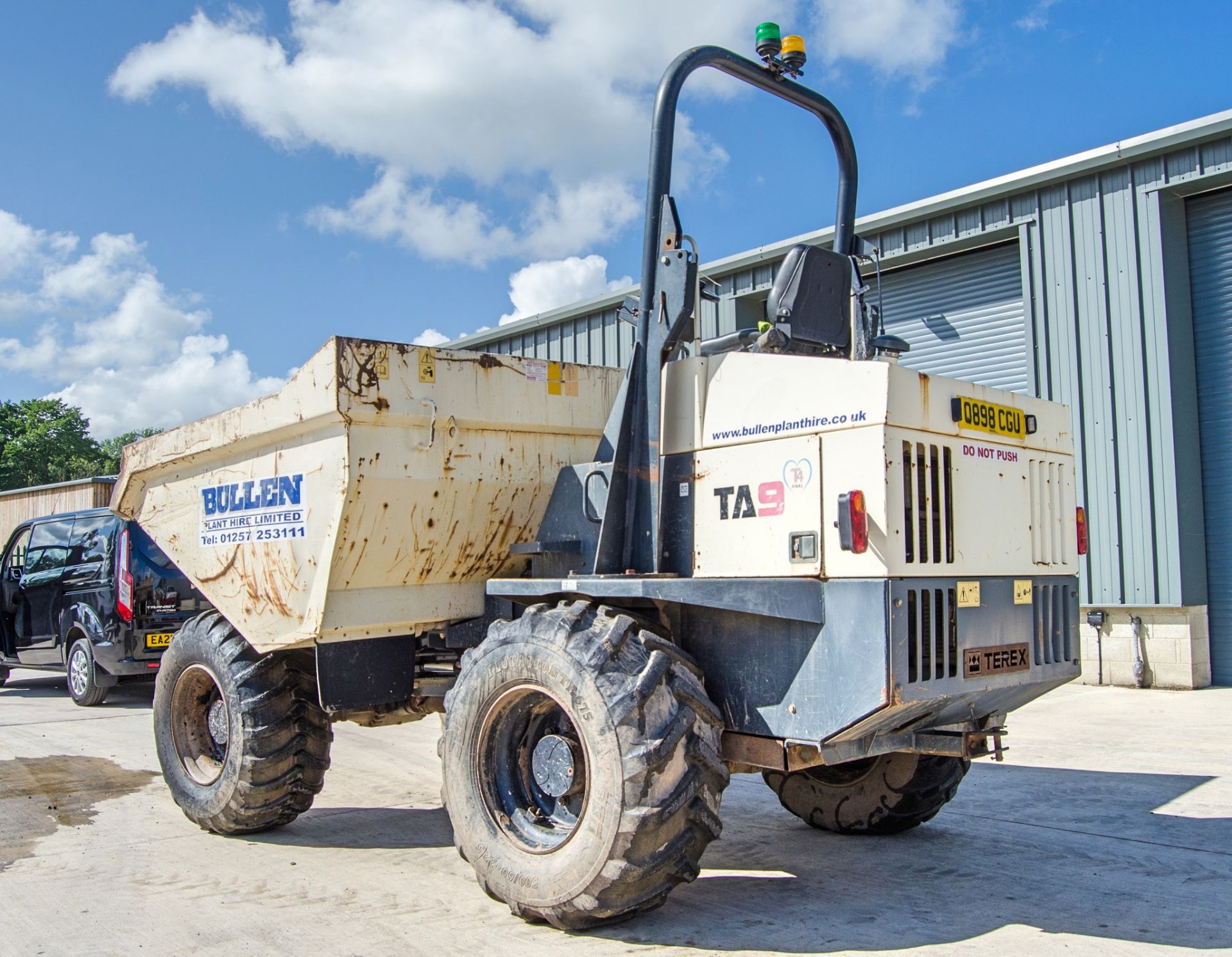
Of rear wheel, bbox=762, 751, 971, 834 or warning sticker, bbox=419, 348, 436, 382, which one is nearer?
warning sticker, bbox=419, 348, 436, 382

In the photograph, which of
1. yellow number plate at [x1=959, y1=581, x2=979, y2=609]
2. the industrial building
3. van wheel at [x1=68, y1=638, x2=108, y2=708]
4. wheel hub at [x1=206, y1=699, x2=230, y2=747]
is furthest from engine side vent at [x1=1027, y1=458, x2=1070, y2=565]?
van wheel at [x1=68, y1=638, x2=108, y2=708]

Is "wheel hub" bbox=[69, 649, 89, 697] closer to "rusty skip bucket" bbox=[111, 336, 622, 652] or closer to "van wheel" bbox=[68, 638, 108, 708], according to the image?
"van wheel" bbox=[68, 638, 108, 708]

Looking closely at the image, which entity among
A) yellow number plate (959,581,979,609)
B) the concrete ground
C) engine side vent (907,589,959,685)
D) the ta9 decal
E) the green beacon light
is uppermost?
the green beacon light

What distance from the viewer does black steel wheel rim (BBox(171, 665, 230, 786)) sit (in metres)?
6.26

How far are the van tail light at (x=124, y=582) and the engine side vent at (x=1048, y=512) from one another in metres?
9.23

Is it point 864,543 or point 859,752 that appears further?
point 859,752

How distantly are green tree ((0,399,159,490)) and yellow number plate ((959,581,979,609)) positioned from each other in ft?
Result: 171

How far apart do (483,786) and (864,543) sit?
6.32 ft

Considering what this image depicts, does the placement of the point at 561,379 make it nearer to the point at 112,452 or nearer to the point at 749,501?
the point at 749,501

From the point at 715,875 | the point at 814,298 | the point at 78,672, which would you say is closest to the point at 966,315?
the point at 814,298

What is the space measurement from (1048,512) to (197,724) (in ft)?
15.8

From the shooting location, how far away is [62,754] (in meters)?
8.69

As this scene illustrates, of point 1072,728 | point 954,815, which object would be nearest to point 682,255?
point 954,815

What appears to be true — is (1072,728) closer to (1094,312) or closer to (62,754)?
(1094,312)
